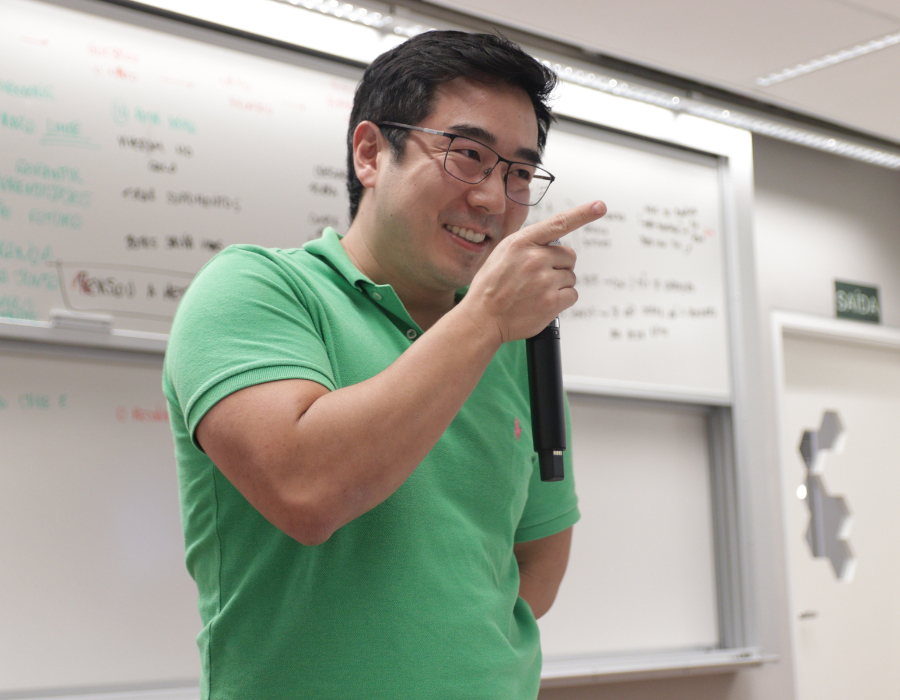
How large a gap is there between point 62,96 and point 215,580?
1705 millimetres

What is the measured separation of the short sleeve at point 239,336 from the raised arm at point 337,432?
0.02 meters

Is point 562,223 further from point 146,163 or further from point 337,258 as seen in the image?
point 146,163

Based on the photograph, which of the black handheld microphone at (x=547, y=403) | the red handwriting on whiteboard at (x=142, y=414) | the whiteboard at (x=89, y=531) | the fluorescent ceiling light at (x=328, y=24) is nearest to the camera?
the black handheld microphone at (x=547, y=403)

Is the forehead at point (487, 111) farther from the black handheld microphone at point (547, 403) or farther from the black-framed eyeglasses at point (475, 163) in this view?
the black handheld microphone at point (547, 403)

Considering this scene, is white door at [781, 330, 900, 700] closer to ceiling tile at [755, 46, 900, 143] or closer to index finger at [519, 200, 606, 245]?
ceiling tile at [755, 46, 900, 143]

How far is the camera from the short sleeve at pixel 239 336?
718 millimetres

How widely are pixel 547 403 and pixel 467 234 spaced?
23 centimetres

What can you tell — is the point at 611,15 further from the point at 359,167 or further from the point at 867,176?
the point at 867,176

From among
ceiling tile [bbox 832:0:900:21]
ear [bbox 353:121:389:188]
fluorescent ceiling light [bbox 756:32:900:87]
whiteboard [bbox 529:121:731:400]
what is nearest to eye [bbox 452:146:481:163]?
ear [bbox 353:121:389:188]

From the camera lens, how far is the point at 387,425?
27.5 inches

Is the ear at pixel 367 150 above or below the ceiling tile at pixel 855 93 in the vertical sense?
below

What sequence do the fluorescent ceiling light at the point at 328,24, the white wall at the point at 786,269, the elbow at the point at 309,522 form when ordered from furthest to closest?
the white wall at the point at 786,269 < the fluorescent ceiling light at the point at 328,24 < the elbow at the point at 309,522

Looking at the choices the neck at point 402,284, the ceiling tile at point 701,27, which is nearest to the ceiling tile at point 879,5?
the ceiling tile at point 701,27

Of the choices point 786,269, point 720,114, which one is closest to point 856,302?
point 786,269
